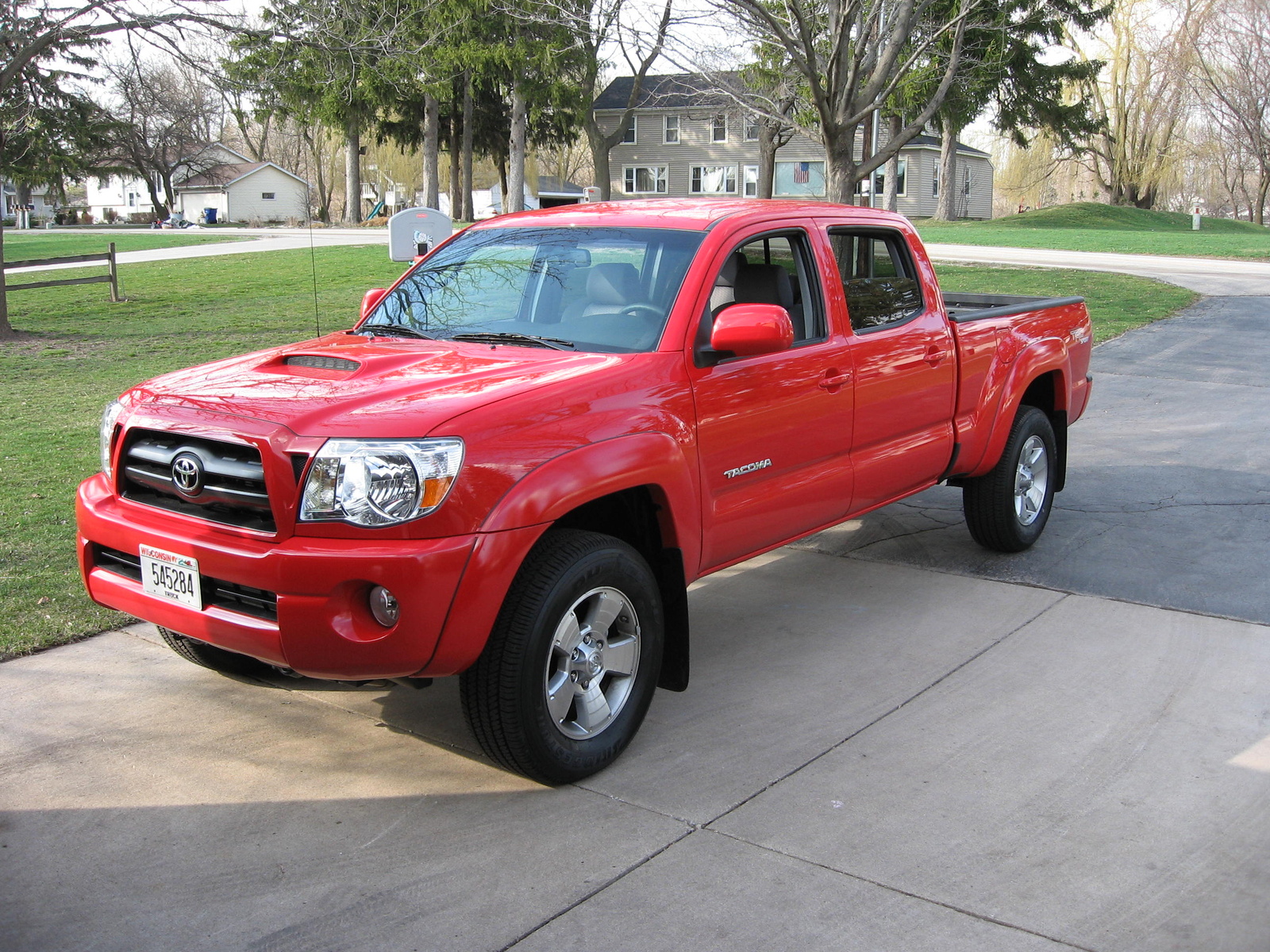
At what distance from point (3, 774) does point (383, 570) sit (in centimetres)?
170

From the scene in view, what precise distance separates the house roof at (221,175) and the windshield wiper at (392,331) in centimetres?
7768

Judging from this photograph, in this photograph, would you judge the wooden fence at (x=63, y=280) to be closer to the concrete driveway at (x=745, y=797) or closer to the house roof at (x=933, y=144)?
the concrete driveway at (x=745, y=797)

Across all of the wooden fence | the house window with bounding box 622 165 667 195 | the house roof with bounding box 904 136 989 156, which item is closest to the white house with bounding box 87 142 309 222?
the house window with bounding box 622 165 667 195

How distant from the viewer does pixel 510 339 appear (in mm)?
4434

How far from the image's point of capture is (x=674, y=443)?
4.05m

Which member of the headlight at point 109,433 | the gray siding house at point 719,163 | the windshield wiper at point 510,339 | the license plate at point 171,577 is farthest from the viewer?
the gray siding house at point 719,163

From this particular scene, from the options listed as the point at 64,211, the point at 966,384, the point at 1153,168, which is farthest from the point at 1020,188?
the point at 966,384

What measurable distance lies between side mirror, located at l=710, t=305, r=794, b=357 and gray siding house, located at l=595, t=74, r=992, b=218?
175ft

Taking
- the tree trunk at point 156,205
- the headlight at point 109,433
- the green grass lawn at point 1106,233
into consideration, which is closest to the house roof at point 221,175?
the tree trunk at point 156,205

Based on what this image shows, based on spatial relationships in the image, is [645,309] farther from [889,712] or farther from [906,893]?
[906,893]

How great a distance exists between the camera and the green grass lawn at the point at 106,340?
5754 mm

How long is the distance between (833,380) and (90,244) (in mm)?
40534

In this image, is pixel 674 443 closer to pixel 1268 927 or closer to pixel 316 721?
pixel 316 721

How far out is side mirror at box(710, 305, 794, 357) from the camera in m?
4.10
